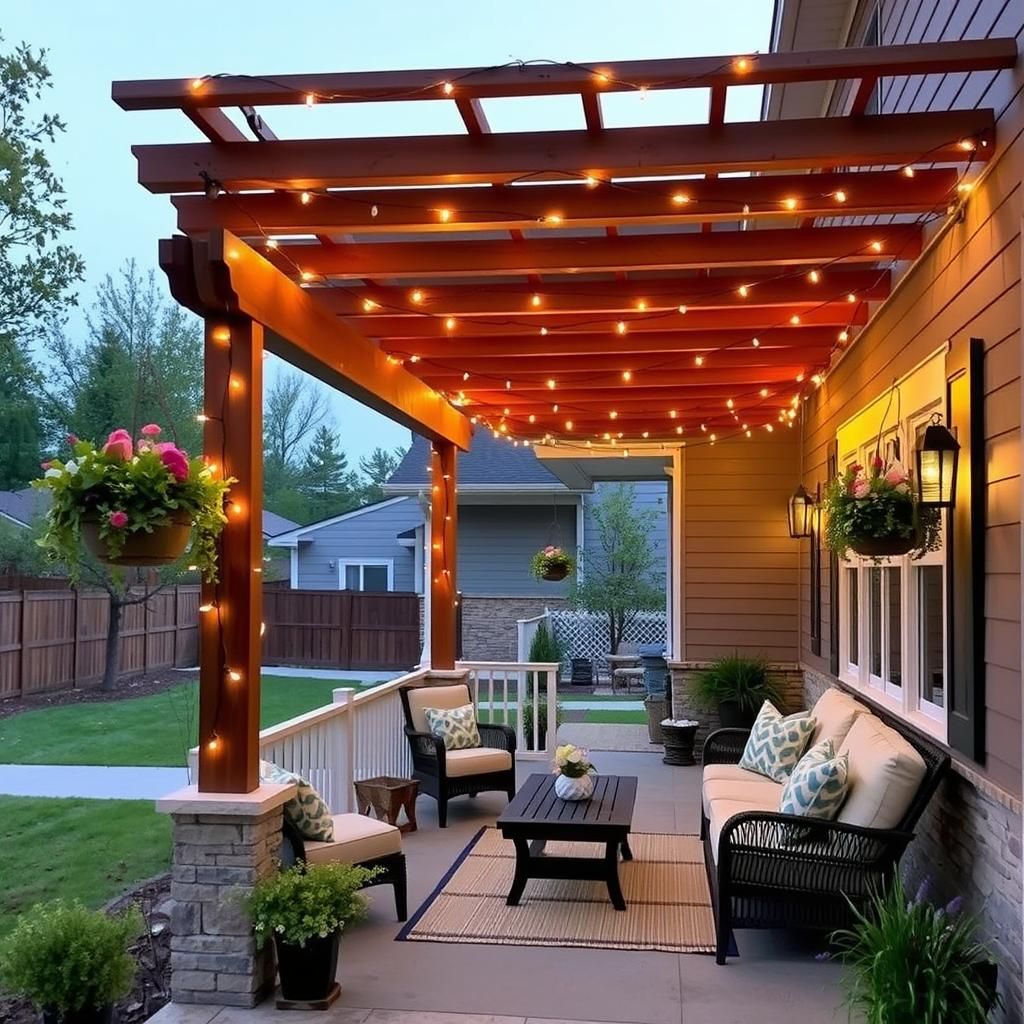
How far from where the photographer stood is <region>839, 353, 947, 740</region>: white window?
4.58 meters

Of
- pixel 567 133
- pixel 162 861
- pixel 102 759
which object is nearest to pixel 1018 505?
pixel 567 133

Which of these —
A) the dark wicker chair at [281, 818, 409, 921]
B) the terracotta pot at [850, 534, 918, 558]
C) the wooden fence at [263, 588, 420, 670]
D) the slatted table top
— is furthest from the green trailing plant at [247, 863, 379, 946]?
the wooden fence at [263, 588, 420, 670]

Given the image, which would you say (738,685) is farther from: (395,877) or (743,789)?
(395,877)

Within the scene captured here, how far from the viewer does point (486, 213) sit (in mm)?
4059

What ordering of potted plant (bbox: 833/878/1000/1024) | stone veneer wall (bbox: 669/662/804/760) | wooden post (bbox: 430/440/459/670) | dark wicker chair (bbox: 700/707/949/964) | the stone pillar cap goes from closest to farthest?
potted plant (bbox: 833/878/1000/1024) → the stone pillar cap → dark wicker chair (bbox: 700/707/949/964) → wooden post (bbox: 430/440/459/670) → stone veneer wall (bbox: 669/662/804/760)

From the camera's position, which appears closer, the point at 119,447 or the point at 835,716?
the point at 119,447

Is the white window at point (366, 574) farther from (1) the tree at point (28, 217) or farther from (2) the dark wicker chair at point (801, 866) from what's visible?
(2) the dark wicker chair at point (801, 866)

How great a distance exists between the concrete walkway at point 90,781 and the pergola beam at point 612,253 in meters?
4.66

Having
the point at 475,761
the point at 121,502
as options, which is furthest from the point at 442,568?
the point at 121,502

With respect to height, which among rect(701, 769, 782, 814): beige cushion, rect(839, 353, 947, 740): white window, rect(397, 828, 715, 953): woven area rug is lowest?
rect(397, 828, 715, 953): woven area rug

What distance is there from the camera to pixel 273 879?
3920 mm

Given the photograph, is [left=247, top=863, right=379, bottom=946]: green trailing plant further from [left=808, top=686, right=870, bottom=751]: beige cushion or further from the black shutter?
[left=808, top=686, right=870, bottom=751]: beige cushion

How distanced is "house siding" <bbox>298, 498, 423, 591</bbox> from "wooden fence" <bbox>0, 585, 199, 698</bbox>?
373 centimetres

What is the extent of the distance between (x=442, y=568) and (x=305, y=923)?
4.75 m
